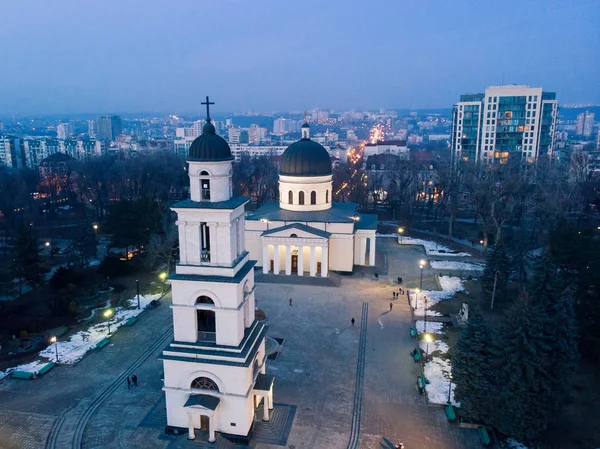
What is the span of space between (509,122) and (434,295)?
190ft

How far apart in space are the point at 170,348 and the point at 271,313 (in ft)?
46.7

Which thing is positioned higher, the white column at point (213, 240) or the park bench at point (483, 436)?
the white column at point (213, 240)

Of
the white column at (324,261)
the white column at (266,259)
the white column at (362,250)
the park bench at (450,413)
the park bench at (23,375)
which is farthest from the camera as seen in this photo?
the white column at (362,250)

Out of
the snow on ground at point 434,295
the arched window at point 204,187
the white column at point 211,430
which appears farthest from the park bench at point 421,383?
the arched window at point 204,187

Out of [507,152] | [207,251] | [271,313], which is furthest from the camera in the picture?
[507,152]

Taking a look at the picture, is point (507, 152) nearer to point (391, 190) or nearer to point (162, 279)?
point (391, 190)

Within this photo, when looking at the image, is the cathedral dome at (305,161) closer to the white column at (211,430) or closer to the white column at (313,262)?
the white column at (313,262)

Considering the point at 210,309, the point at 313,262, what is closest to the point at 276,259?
the point at 313,262

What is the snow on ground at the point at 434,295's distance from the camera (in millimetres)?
32312

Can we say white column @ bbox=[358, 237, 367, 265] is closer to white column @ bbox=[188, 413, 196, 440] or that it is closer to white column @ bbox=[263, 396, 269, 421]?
white column @ bbox=[263, 396, 269, 421]

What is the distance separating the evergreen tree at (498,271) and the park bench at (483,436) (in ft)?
50.5

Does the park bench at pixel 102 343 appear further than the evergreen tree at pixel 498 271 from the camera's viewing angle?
No

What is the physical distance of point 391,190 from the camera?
6166 centimetres

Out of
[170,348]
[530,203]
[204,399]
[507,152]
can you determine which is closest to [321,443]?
[204,399]
